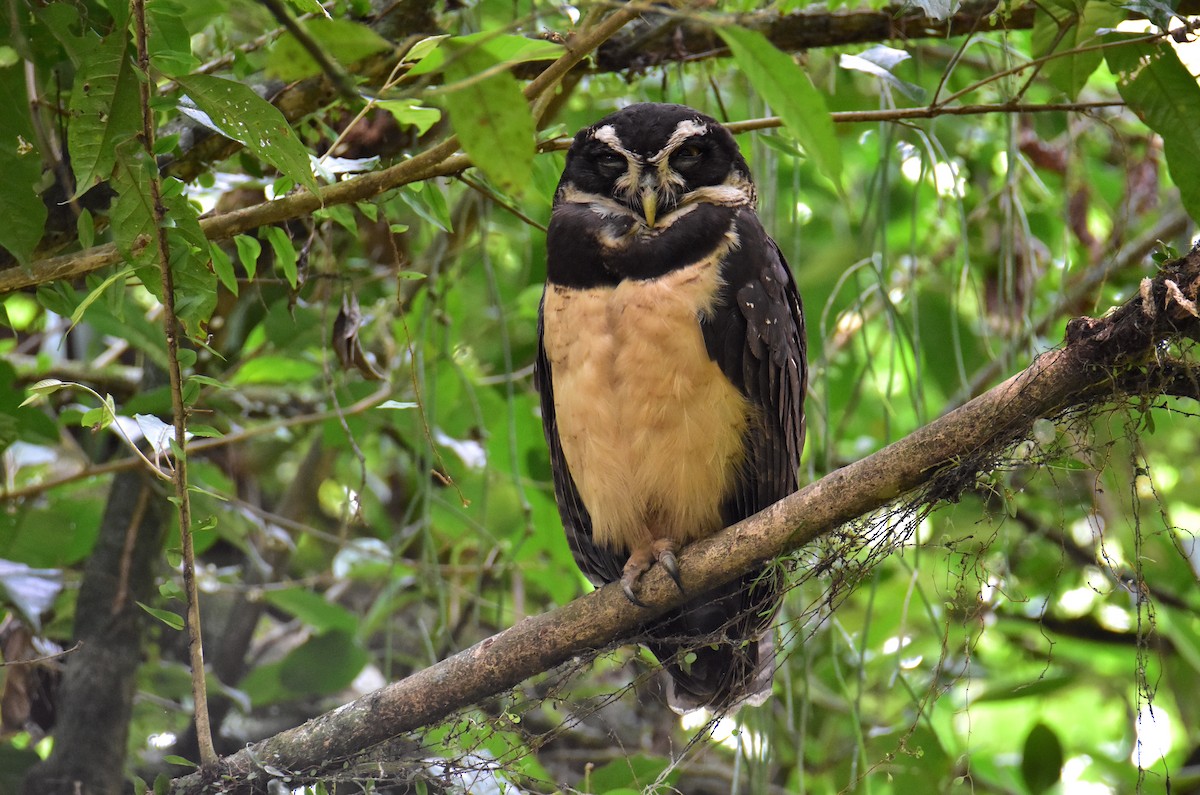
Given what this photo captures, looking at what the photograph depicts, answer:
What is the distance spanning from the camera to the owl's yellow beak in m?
2.61

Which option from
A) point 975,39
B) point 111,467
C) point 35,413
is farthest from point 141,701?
point 975,39

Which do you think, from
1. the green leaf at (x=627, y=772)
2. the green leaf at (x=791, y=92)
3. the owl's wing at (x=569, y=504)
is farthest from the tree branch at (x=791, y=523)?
the green leaf at (x=791, y=92)

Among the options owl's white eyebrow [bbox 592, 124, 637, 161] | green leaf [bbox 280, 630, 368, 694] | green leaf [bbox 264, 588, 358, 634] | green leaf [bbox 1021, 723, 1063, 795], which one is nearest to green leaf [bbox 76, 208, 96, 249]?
owl's white eyebrow [bbox 592, 124, 637, 161]

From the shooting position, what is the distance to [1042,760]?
3285 mm

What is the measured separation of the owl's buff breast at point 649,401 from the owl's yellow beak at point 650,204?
0.18 metres

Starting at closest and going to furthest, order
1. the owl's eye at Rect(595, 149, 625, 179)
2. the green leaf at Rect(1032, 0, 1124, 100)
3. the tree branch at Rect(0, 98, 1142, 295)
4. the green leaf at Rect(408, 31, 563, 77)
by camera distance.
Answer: the green leaf at Rect(408, 31, 563, 77), the tree branch at Rect(0, 98, 1142, 295), the green leaf at Rect(1032, 0, 1124, 100), the owl's eye at Rect(595, 149, 625, 179)

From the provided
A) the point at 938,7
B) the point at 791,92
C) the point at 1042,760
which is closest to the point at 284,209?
the point at 791,92

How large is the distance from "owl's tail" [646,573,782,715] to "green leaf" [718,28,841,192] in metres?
1.28

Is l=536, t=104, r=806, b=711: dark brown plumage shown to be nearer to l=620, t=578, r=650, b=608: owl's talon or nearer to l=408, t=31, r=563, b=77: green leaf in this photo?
l=620, t=578, r=650, b=608: owl's talon

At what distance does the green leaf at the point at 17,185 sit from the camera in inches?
69.2

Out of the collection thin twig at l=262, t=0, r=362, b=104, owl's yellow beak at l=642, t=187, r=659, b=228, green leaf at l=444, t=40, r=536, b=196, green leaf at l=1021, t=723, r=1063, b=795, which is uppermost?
thin twig at l=262, t=0, r=362, b=104

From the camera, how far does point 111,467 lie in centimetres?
292

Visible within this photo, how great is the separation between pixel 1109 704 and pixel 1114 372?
3.40 metres

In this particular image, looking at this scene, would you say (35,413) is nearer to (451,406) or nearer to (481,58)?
(451,406)
